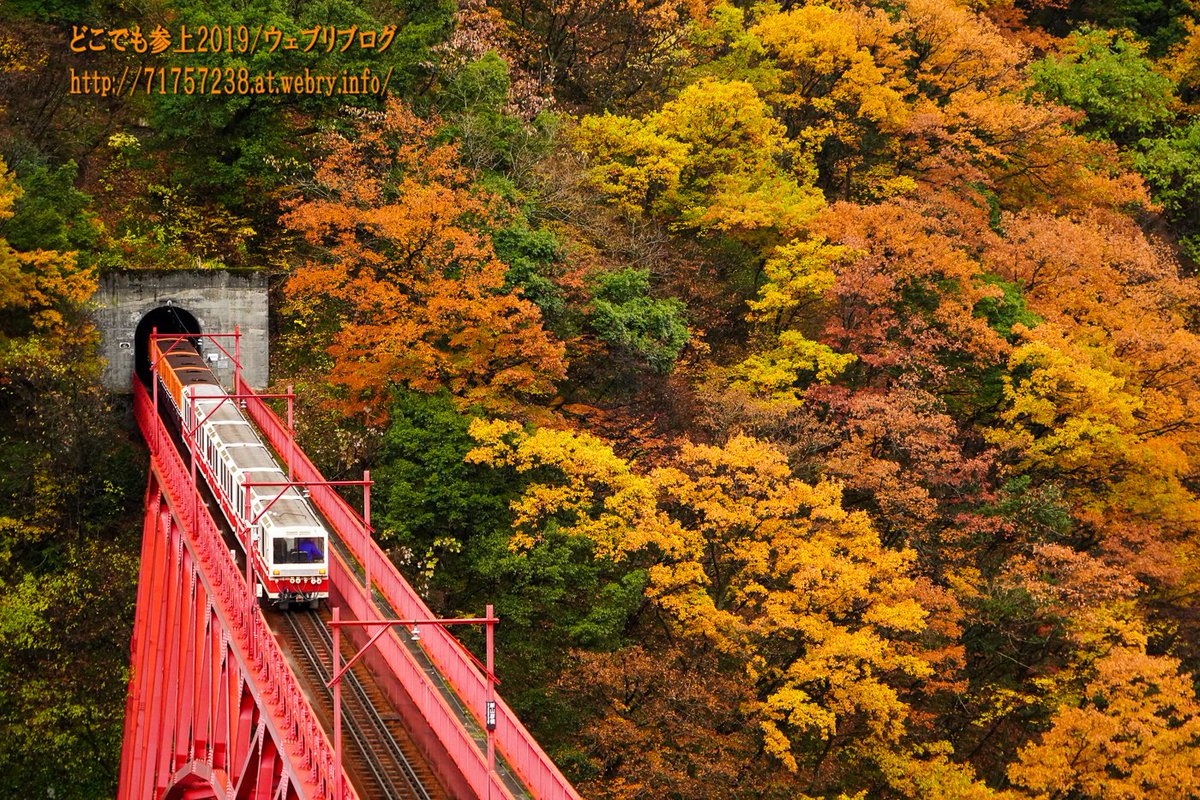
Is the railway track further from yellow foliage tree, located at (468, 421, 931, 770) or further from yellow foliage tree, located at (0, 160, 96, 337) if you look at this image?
yellow foliage tree, located at (0, 160, 96, 337)

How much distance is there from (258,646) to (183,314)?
20.7 meters

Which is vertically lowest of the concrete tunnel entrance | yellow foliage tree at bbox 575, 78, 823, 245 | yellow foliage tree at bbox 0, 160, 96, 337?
the concrete tunnel entrance

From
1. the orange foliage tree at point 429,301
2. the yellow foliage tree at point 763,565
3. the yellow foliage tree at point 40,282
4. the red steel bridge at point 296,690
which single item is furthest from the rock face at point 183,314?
the yellow foliage tree at point 763,565

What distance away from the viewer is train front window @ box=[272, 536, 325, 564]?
29906 mm

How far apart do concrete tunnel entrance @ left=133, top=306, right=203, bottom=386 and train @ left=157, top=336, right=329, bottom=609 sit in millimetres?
3746

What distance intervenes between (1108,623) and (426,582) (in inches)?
672

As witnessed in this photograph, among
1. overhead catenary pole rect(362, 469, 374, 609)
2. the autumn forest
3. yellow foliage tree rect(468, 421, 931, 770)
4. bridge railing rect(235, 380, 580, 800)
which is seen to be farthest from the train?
yellow foliage tree rect(468, 421, 931, 770)

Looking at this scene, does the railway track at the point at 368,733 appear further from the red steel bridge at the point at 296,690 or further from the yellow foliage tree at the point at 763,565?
the yellow foliage tree at the point at 763,565

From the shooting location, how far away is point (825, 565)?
34.3 meters

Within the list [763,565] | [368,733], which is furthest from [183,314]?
[368,733]

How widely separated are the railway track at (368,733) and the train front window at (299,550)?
138 cm

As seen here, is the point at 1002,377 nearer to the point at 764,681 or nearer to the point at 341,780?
the point at 764,681

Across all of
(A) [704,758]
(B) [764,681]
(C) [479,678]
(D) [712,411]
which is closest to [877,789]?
(B) [764,681]

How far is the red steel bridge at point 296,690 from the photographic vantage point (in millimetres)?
23344
